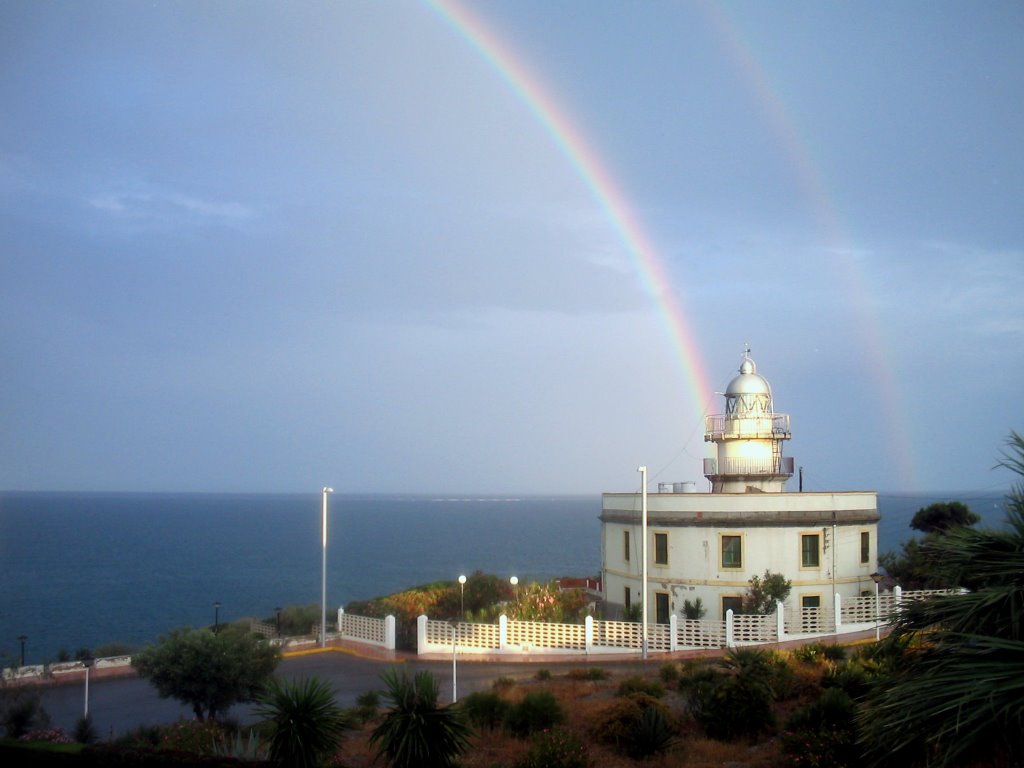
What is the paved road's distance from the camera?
19875 mm

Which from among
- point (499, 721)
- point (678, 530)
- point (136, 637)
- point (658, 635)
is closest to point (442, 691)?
point (499, 721)

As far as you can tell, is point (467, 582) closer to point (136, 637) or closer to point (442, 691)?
point (442, 691)

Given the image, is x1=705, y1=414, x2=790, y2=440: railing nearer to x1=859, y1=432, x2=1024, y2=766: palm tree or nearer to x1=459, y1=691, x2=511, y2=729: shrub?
x1=459, y1=691, x2=511, y2=729: shrub

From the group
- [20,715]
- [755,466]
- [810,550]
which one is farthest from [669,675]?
[755,466]

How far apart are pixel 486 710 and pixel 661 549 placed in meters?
15.8

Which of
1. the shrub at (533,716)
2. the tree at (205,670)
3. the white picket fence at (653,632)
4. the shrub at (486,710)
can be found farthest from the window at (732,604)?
the tree at (205,670)

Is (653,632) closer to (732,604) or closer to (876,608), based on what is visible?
(732,604)

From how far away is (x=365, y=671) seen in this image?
2505cm

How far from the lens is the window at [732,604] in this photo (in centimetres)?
2923

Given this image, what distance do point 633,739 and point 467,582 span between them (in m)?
19.8

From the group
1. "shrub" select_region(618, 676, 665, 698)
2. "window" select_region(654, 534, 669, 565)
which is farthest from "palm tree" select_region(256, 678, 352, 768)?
"window" select_region(654, 534, 669, 565)

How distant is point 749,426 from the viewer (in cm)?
3347

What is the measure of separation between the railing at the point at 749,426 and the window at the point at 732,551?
4970 mm

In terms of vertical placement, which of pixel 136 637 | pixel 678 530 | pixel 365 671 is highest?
pixel 678 530
